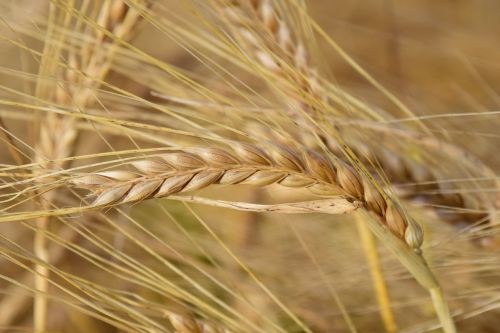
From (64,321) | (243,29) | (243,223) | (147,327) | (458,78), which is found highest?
(458,78)

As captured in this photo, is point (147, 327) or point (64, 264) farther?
point (64, 264)

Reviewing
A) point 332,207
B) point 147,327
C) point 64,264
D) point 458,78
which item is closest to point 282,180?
point 332,207

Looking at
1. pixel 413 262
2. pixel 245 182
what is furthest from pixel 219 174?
pixel 413 262

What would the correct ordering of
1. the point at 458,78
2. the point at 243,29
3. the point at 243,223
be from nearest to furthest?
the point at 243,29 → the point at 243,223 → the point at 458,78

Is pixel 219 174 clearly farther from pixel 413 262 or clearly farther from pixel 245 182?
pixel 413 262

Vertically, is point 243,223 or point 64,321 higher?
point 243,223

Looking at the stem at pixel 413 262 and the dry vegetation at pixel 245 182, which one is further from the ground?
the dry vegetation at pixel 245 182

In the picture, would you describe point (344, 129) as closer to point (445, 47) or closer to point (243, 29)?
point (243, 29)

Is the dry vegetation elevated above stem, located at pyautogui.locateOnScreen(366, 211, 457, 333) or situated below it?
above
